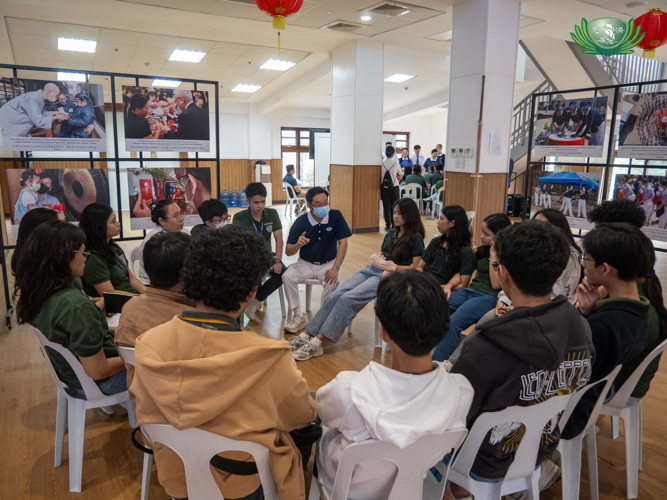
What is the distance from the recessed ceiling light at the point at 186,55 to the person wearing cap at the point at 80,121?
5217 millimetres

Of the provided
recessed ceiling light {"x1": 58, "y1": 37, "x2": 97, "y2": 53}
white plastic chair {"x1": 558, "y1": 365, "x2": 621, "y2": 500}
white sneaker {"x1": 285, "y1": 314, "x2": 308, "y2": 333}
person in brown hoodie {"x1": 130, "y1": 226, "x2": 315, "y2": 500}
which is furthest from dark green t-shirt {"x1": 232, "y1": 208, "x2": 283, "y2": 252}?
recessed ceiling light {"x1": 58, "y1": 37, "x2": 97, "y2": 53}

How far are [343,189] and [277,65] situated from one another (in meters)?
3.45

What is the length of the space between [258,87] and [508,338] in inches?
468

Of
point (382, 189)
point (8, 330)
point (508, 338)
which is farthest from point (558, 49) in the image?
point (8, 330)

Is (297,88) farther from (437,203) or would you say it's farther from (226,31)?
(437,203)

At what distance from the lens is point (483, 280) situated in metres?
2.82

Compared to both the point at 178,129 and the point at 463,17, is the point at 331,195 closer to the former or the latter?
the point at 463,17

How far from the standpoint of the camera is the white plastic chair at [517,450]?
51.7 inches

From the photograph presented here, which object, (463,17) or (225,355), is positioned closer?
(225,355)

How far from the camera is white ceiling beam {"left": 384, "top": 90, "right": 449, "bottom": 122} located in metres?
12.4

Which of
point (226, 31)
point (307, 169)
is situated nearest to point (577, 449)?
point (226, 31)

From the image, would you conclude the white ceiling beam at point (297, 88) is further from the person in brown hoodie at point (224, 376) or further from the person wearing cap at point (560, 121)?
the person in brown hoodie at point (224, 376)

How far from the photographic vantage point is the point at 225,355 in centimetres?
115

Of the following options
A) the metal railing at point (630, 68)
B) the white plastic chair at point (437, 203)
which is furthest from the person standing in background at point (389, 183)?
the metal railing at point (630, 68)
